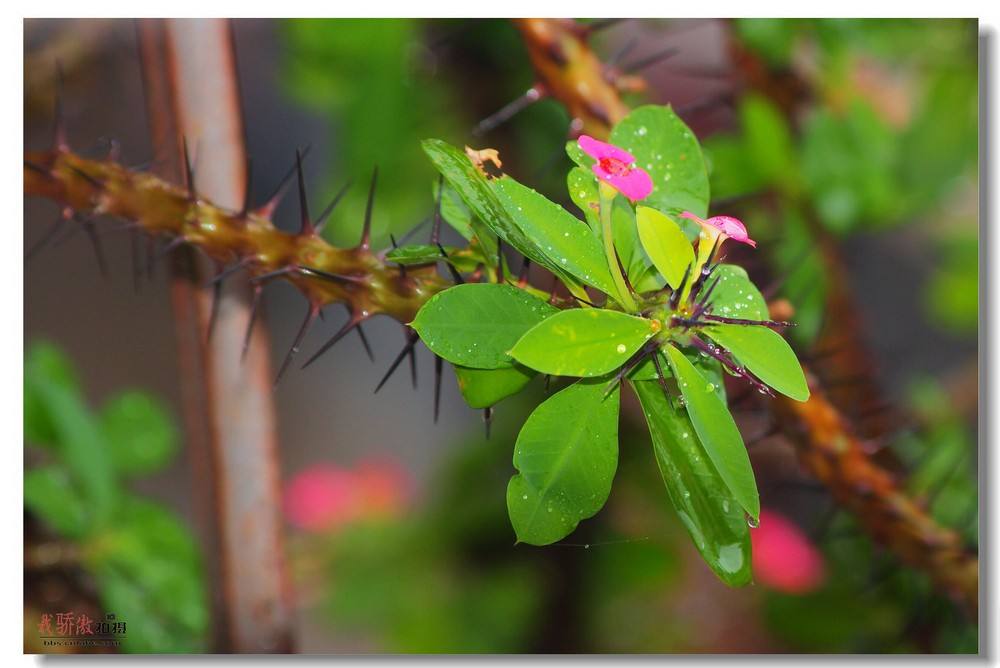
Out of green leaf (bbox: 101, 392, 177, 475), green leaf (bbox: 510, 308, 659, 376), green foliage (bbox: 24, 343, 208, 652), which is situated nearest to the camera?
green leaf (bbox: 510, 308, 659, 376)

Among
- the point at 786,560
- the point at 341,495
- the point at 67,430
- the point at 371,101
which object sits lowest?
the point at 786,560

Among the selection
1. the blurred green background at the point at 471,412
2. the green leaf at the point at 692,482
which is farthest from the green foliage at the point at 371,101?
the green leaf at the point at 692,482

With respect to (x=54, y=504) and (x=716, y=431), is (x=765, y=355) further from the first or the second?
(x=54, y=504)

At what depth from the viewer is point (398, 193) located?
0.87m

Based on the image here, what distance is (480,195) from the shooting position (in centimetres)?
33

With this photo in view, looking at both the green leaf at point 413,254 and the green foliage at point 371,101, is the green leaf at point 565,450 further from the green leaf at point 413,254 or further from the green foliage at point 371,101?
the green foliage at point 371,101

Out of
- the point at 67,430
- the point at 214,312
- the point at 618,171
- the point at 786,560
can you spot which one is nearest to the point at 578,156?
the point at 618,171

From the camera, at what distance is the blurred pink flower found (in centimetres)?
92

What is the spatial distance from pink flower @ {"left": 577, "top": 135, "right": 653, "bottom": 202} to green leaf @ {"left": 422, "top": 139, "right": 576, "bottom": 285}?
0.13 feet

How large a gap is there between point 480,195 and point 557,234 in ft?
0.11

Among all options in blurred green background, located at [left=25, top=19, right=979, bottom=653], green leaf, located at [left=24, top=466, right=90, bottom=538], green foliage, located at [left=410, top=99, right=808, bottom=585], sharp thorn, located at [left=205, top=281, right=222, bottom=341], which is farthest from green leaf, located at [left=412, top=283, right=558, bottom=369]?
green leaf, located at [left=24, top=466, right=90, bottom=538]

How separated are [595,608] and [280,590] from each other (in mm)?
371

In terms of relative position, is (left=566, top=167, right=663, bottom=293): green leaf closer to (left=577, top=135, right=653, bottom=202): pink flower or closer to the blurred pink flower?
(left=577, top=135, right=653, bottom=202): pink flower
